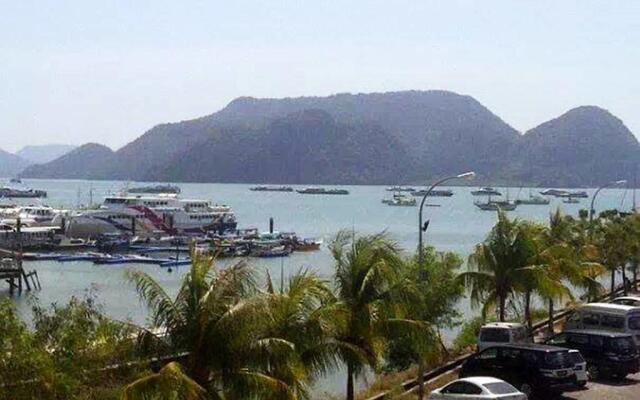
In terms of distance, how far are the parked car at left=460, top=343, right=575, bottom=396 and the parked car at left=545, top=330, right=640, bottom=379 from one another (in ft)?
10.4

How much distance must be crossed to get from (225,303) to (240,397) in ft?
4.36

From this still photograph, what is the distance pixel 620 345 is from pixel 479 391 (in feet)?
23.5

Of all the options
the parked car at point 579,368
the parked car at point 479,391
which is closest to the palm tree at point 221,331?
the parked car at point 479,391

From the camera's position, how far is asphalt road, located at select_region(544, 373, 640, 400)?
23156mm

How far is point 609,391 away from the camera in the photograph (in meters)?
23.9

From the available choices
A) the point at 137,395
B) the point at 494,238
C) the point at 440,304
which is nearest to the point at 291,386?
the point at 137,395

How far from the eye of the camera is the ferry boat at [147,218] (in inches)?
4656

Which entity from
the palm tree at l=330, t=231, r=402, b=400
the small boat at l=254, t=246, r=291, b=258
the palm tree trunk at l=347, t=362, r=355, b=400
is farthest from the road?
the small boat at l=254, t=246, r=291, b=258

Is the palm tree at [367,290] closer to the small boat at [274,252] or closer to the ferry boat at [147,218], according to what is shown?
the small boat at [274,252]

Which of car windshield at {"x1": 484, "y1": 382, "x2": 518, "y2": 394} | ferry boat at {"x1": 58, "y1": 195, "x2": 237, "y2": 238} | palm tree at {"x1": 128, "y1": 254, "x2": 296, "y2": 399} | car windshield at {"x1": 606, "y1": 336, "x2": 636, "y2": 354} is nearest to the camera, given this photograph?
palm tree at {"x1": 128, "y1": 254, "x2": 296, "y2": 399}

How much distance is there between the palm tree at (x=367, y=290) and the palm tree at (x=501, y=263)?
30.3ft

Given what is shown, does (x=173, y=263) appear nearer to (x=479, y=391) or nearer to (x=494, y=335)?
(x=494, y=335)

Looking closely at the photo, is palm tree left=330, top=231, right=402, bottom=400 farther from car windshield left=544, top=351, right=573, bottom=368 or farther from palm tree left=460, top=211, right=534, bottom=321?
palm tree left=460, top=211, right=534, bottom=321

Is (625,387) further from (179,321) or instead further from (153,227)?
(153,227)
